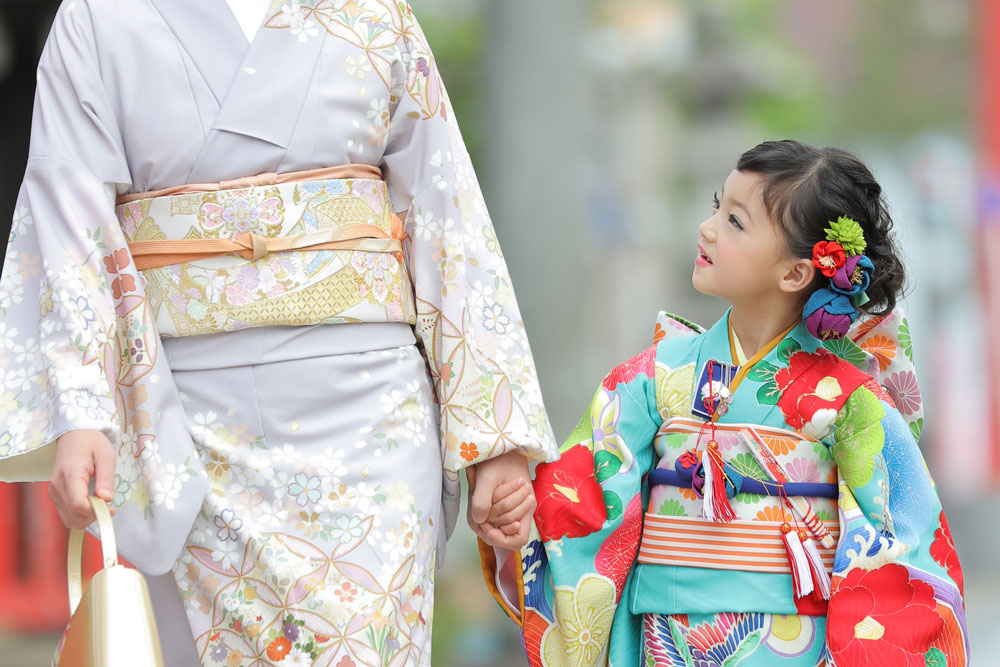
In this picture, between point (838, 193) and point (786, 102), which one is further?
point (786, 102)

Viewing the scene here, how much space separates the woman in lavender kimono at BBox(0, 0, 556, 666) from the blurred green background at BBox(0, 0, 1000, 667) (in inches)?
50.2

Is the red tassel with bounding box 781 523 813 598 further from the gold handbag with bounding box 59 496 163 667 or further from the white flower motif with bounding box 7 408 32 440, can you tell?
the white flower motif with bounding box 7 408 32 440

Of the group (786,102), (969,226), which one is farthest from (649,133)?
(969,226)

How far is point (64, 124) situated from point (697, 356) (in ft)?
3.97

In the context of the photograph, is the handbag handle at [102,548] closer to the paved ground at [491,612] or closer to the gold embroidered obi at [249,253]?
the gold embroidered obi at [249,253]

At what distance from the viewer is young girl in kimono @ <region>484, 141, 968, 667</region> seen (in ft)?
7.87

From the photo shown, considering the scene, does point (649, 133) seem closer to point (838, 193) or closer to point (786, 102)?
point (786, 102)

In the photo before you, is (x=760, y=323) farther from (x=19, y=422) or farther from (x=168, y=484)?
(x=19, y=422)

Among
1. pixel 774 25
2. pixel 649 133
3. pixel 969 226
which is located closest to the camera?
pixel 969 226

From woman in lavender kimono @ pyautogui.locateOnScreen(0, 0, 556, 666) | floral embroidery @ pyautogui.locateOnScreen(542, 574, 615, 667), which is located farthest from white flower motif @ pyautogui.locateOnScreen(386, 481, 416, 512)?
floral embroidery @ pyautogui.locateOnScreen(542, 574, 615, 667)

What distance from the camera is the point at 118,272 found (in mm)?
2295

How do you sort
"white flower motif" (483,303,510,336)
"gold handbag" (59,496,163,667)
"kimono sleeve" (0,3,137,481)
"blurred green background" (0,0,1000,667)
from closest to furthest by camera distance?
1. "gold handbag" (59,496,163,667)
2. "kimono sleeve" (0,3,137,481)
3. "white flower motif" (483,303,510,336)
4. "blurred green background" (0,0,1000,667)

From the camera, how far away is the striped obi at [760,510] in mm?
2436

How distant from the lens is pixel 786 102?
15734mm
